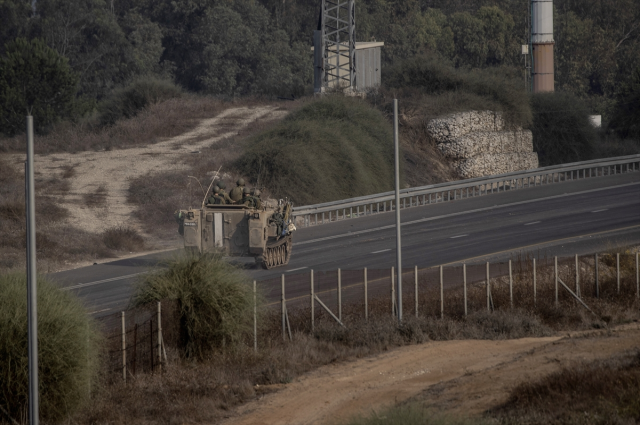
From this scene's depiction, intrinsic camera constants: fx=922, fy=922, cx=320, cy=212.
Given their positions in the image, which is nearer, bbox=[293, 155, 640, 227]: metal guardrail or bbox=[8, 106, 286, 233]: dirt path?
bbox=[8, 106, 286, 233]: dirt path

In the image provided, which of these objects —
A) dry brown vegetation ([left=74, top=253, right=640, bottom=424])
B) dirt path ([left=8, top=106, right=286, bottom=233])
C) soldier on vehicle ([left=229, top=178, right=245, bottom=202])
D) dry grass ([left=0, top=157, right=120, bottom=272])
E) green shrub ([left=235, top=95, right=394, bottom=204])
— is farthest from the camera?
green shrub ([left=235, top=95, right=394, bottom=204])

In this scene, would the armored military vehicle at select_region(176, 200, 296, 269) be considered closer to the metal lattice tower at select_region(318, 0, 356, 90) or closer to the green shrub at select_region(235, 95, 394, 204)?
the green shrub at select_region(235, 95, 394, 204)

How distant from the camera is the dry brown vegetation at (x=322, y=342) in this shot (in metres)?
15.0

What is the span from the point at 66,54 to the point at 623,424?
7015 cm

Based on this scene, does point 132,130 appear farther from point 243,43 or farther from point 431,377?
point 431,377

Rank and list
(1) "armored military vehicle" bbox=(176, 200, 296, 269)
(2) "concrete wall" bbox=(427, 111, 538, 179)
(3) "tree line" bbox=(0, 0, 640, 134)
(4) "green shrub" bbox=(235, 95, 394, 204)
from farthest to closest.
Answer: (3) "tree line" bbox=(0, 0, 640, 134) < (2) "concrete wall" bbox=(427, 111, 538, 179) < (4) "green shrub" bbox=(235, 95, 394, 204) < (1) "armored military vehicle" bbox=(176, 200, 296, 269)

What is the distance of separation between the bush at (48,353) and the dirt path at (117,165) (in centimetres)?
2024

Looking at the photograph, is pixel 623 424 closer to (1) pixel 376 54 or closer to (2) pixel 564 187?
(2) pixel 564 187

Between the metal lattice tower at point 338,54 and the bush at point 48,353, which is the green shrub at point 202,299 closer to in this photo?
the bush at point 48,353

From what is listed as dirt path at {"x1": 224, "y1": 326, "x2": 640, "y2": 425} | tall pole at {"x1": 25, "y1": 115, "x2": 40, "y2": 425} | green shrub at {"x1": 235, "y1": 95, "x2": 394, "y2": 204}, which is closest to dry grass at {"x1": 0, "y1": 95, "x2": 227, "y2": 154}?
green shrub at {"x1": 235, "y1": 95, "x2": 394, "y2": 204}

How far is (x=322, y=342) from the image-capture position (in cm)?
1906

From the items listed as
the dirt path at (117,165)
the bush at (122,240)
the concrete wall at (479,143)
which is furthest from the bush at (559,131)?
the bush at (122,240)

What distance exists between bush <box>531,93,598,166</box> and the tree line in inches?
325

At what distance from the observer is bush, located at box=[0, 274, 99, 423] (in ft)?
44.1
